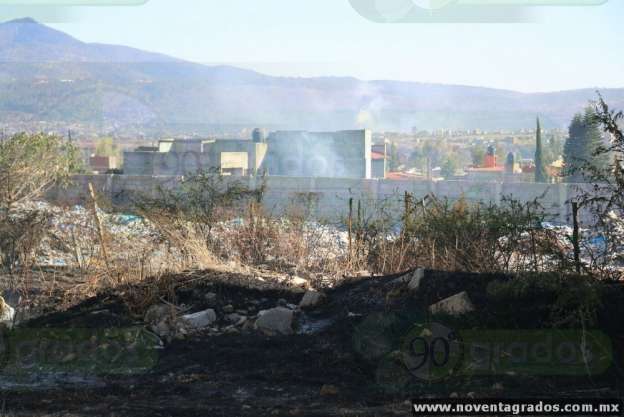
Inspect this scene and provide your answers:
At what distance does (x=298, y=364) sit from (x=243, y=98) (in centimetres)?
17226

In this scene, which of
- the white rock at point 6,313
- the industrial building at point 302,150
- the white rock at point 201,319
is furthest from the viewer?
the industrial building at point 302,150

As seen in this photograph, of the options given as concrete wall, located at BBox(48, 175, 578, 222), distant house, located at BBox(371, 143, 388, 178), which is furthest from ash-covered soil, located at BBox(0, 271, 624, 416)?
distant house, located at BBox(371, 143, 388, 178)

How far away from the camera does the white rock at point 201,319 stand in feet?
25.2

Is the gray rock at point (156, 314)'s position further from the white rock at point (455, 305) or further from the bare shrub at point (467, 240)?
the bare shrub at point (467, 240)

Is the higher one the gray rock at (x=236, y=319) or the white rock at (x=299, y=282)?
the white rock at (x=299, y=282)

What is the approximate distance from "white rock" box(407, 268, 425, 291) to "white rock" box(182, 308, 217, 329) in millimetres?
2064

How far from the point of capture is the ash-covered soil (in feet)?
18.2

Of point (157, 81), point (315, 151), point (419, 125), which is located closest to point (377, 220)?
point (315, 151)

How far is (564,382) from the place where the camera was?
5.71m

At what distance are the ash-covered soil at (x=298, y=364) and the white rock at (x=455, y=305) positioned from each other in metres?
0.09

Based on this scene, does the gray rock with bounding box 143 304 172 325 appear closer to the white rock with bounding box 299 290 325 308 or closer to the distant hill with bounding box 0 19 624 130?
the white rock with bounding box 299 290 325 308

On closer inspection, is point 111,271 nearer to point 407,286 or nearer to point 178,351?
point 178,351

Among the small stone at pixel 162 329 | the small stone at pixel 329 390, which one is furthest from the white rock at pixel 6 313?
the small stone at pixel 329 390

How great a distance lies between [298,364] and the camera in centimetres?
649
